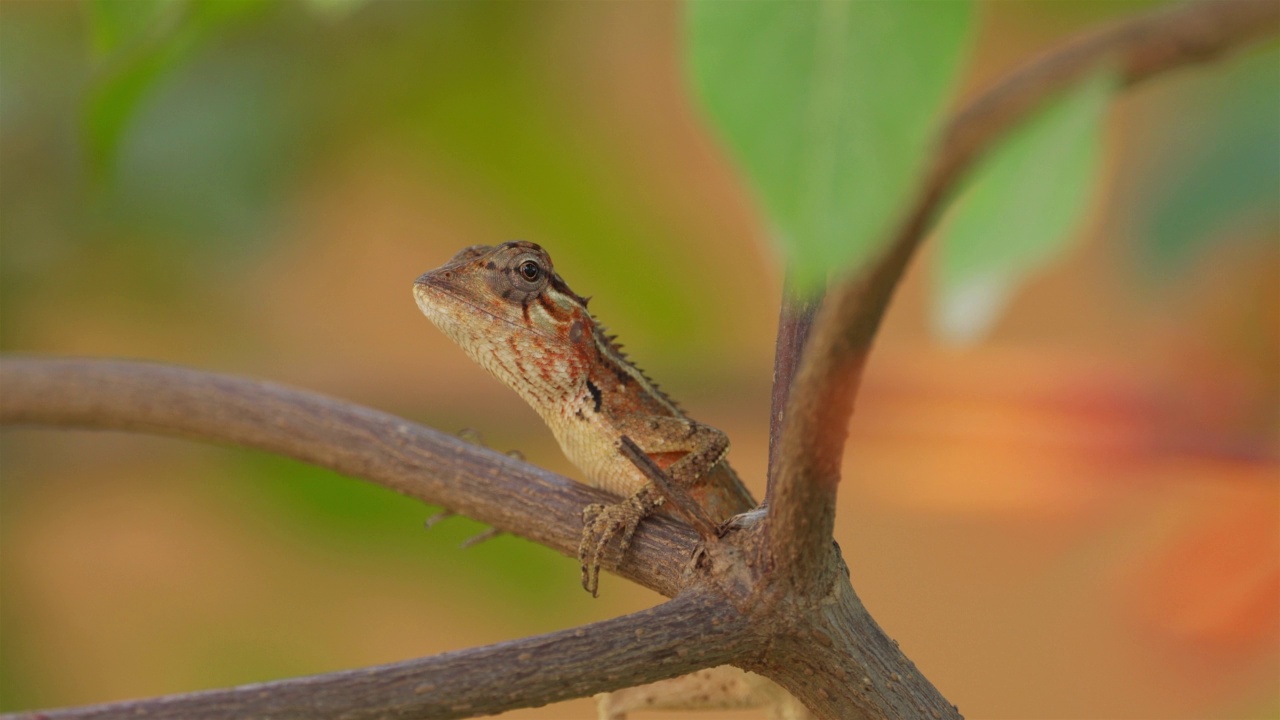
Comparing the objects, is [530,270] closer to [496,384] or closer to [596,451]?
[596,451]

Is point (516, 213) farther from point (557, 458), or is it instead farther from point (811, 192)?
point (811, 192)

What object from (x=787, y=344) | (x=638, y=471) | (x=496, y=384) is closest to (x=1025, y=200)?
(x=787, y=344)

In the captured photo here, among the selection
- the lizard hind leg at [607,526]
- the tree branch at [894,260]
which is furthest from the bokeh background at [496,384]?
the tree branch at [894,260]

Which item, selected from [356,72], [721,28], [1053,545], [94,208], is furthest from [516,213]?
[721,28]

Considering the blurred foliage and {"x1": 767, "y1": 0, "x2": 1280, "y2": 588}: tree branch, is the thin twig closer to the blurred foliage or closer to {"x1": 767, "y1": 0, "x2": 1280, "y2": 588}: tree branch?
{"x1": 767, "y1": 0, "x2": 1280, "y2": 588}: tree branch

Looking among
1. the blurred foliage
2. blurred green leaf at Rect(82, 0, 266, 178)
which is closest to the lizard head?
blurred green leaf at Rect(82, 0, 266, 178)

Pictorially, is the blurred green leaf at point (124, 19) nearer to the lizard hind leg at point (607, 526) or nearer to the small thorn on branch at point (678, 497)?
the small thorn on branch at point (678, 497)
